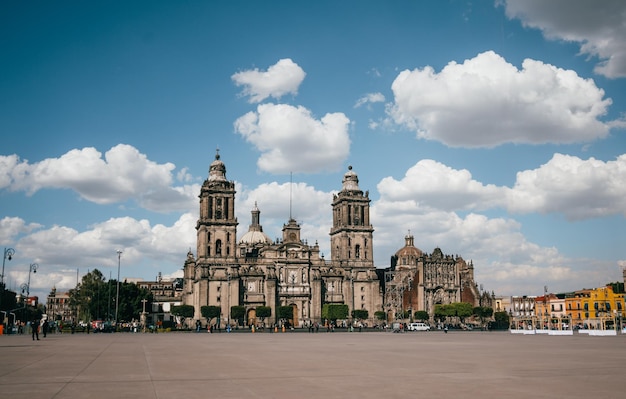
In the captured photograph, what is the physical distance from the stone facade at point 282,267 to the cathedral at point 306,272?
198 mm

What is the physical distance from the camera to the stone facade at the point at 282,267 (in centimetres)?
12644

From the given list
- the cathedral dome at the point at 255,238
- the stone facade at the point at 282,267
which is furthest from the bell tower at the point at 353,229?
the cathedral dome at the point at 255,238

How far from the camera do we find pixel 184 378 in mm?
19734

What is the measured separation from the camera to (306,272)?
132250 mm

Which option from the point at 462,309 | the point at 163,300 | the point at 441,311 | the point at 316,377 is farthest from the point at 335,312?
the point at 316,377

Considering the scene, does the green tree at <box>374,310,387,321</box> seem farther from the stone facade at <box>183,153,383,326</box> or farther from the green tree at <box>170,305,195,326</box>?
the green tree at <box>170,305,195,326</box>

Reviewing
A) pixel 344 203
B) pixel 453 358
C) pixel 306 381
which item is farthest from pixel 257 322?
pixel 306 381

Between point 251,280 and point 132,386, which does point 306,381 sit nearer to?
point 132,386

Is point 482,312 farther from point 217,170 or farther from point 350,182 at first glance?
point 217,170

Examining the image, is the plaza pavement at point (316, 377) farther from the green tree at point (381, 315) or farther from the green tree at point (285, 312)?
the green tree at point (381, 315)

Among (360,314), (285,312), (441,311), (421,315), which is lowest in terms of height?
(421,315)

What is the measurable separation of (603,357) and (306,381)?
55.6 ft

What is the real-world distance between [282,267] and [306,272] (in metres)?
5.22

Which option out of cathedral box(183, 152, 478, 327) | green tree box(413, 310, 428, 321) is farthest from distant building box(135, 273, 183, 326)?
green tree box(413, 310, 428, 321)
